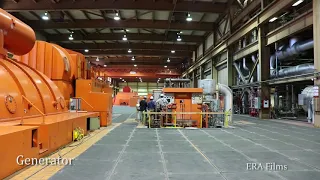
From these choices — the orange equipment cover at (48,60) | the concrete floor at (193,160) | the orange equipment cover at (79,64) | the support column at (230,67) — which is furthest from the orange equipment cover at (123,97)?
the concrete floor at (193,160)

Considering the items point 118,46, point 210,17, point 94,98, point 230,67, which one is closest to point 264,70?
point 230,67

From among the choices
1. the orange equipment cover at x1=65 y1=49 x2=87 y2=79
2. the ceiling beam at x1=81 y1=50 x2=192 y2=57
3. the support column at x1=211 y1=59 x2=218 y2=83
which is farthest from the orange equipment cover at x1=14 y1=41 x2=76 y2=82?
the ceiling beam at x1=81 y1=50 x2=192 y2=57

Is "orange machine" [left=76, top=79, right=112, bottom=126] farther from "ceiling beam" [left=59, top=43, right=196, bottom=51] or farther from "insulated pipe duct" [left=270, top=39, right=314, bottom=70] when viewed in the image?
"ceiling beam" [left=59, top=43, right=196, bottom=51]

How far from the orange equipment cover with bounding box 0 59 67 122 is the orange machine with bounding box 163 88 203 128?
6654 mm

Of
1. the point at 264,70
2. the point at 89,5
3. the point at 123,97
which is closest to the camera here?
the point at 89,5

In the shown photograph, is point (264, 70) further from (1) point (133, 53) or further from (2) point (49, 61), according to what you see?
(1) point (133, 53)

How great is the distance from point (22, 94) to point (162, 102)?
8.42m

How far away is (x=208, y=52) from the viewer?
2852 centimetres

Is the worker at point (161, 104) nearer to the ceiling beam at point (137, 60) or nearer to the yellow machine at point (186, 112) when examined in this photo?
the yellow machine at point (186, 112)

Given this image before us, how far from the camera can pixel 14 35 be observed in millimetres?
6379

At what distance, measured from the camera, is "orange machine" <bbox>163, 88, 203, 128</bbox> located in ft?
43.5

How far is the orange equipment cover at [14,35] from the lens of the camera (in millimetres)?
5916

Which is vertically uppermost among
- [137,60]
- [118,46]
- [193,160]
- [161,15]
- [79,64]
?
[161,15]

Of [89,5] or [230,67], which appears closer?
[89,5]
